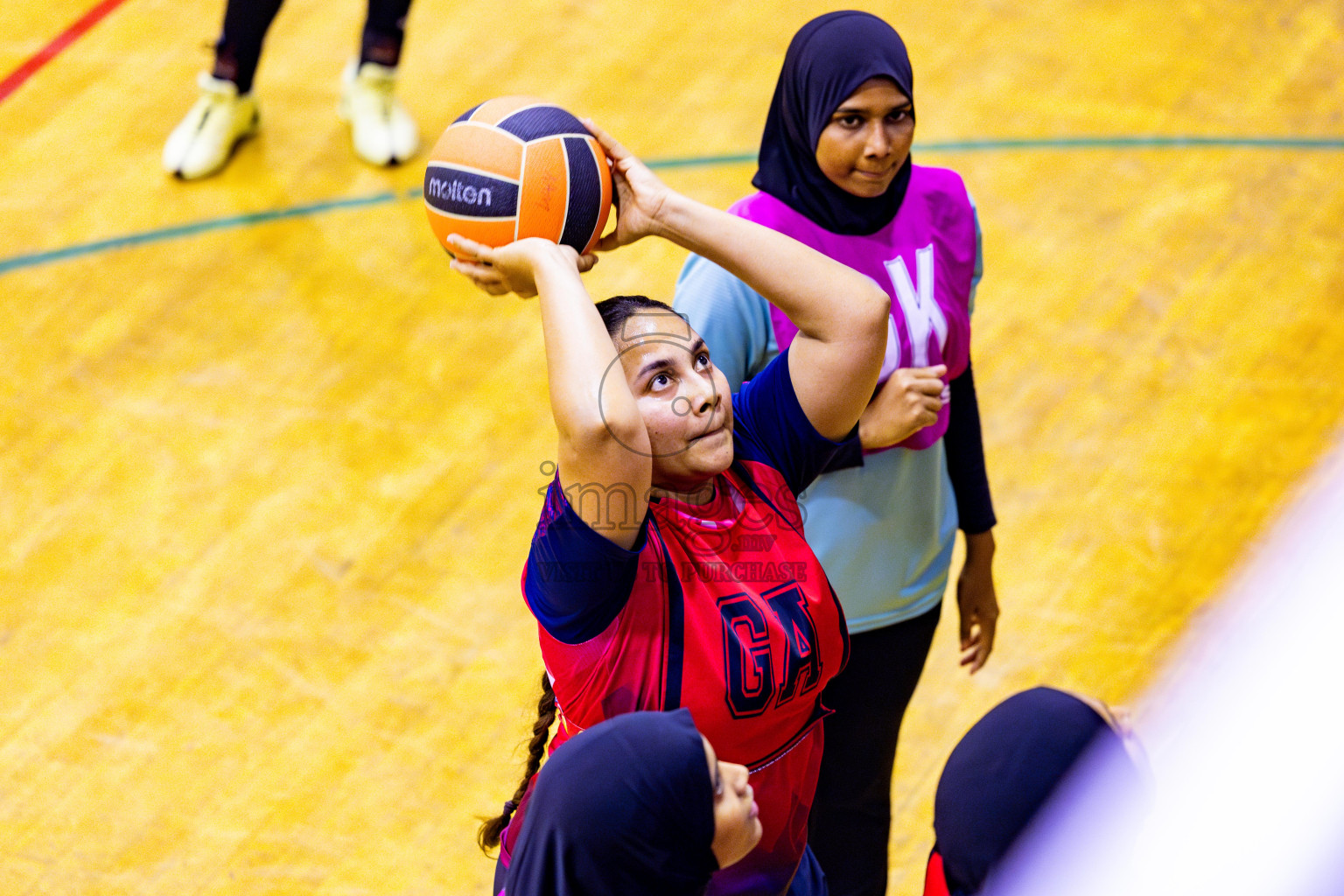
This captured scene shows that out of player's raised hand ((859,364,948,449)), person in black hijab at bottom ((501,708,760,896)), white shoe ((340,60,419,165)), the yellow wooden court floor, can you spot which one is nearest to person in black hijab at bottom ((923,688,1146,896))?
person in black hijab at bottom ((501,708,760,896))

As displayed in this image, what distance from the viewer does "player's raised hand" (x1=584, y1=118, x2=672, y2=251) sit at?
1.61 m

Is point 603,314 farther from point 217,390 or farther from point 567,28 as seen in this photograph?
point 567,28

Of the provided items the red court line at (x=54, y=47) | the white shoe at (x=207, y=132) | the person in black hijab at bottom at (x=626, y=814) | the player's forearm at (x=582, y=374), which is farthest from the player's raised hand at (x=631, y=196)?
the red court line at (x=54, y=47)

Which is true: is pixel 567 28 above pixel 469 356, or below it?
above

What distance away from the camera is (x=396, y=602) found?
294 centimetres

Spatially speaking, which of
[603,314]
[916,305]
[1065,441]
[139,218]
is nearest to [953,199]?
[916,305]

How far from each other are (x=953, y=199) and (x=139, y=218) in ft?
9.03

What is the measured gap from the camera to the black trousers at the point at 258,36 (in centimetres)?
388

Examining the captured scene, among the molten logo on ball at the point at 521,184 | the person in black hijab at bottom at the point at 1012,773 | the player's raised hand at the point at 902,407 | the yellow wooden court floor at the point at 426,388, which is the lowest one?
the yellow wooden court floor at the point at 426,388

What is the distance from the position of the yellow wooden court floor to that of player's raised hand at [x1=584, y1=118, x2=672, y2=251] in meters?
1.37

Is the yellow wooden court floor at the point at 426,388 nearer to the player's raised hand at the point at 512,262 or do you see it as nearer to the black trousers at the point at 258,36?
the black trousers at the point at 258,36

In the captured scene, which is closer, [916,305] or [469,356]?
[916,305]

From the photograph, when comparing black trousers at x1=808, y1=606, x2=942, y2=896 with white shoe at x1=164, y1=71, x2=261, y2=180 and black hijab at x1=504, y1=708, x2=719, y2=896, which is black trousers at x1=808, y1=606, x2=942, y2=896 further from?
white shoe at x1=164, y1=71, x2=261, y2=180

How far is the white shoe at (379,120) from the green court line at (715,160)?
0.14m
